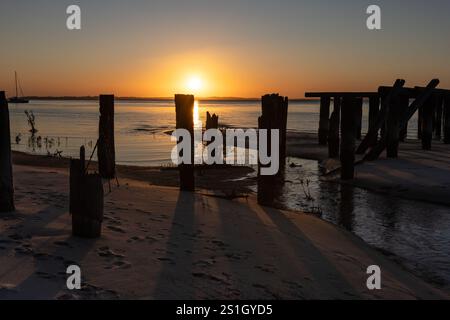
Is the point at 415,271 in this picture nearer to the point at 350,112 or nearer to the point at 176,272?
the point at 176,272

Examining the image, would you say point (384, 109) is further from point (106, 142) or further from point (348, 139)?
point (106, 142)

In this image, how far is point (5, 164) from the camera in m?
6.63

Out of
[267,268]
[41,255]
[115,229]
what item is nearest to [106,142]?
[115,229]

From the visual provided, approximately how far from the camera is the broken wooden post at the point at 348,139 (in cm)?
1446

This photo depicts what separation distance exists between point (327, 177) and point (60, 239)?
11.6 m

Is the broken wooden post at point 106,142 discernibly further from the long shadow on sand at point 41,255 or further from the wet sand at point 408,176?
the wet sand at point 408,176

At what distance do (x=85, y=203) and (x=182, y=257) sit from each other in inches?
56.5

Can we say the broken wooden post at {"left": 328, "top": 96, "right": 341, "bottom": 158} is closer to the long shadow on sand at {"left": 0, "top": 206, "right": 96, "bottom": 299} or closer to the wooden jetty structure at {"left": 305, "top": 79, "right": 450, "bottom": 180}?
the wooden jetty structure at {"left": 305, "top": 79, "right": 450, "bottom": 180}

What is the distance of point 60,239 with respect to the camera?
5344mm

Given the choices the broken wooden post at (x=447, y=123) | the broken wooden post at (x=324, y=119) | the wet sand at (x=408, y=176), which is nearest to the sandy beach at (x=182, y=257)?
the wet sand at (x=408, y=176)

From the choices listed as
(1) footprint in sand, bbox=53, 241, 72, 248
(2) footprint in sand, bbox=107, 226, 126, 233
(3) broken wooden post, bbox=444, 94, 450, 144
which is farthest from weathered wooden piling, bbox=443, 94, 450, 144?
(1) footprint in sand, bbox=53, 241, 72, 248

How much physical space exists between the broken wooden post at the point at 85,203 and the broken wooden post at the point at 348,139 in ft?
34.0
